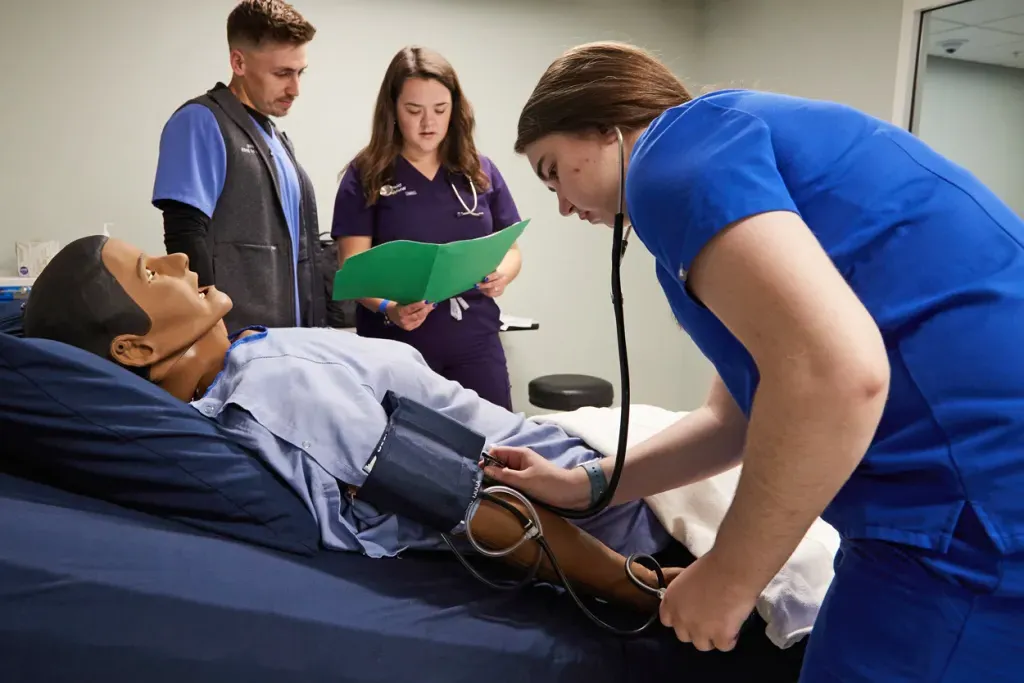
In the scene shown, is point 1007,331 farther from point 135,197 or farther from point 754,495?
point 135,197

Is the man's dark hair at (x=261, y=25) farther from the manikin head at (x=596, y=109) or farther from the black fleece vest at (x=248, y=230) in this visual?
the manikin head at (x=596, y=109)

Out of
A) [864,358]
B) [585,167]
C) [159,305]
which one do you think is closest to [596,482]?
[585,167]

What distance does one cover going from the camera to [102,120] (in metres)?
2.81

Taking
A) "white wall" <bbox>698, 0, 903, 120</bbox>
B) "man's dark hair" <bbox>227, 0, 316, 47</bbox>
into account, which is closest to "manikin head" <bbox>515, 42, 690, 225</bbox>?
"man's dark hair" <bbox>227, 0, 316, 47</bbox>

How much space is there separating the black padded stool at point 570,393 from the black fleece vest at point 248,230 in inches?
45.5

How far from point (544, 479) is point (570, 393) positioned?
1.63m

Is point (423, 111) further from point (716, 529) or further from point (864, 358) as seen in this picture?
point (864, 358)

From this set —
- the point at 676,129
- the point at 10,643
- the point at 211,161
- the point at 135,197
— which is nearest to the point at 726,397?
the point at 676,129

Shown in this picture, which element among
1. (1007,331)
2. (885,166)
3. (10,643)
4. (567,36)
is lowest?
(10,643)

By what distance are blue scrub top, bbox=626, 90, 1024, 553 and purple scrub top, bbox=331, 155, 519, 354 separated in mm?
1357

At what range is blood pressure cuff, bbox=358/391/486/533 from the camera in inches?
41.5

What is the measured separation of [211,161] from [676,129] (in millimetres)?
1510

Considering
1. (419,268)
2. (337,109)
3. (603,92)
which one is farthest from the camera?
(337,109)

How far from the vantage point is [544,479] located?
45.6 inches
